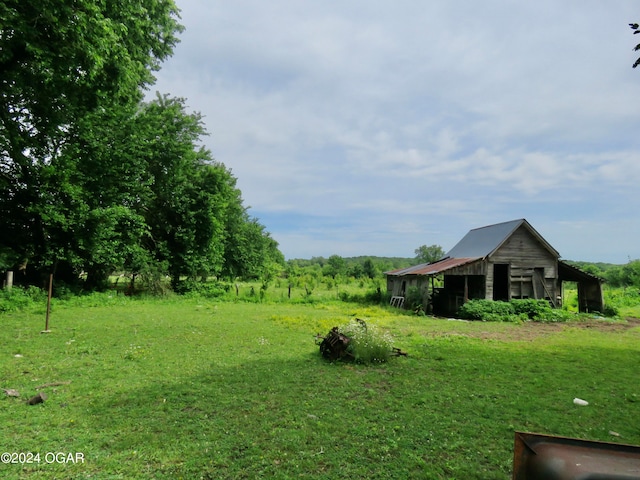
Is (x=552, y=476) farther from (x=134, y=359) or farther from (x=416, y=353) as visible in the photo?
(x=134, y=359)

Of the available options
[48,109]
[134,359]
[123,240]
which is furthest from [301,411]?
[123,240]

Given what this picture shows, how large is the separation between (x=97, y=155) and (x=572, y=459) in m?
20.3

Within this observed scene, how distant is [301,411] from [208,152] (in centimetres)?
2408

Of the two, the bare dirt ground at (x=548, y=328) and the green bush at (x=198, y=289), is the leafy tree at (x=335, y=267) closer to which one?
the green bush at (x=198, y=289)

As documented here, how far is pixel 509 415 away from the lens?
4.99 m

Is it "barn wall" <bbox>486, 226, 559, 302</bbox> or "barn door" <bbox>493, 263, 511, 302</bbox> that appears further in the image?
"barn door" <bbox>493, 263, 511, 302</bbox>

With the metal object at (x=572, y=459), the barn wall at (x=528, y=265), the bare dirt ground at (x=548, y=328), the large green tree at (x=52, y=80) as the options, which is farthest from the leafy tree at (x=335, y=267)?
the metal object at (x=572, y=459)

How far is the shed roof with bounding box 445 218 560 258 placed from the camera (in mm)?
19719

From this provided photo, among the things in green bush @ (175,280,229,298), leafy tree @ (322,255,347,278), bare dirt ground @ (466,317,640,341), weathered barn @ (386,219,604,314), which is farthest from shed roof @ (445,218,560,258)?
leafy tree @ (322,255,347,278)

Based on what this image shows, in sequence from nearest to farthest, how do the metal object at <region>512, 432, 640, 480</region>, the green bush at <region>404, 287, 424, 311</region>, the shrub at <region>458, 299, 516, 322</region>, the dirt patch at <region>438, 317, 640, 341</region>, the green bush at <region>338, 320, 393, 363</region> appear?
the metal object at <region>512, 432, 640, 480</region> → the green bush at <region>338, 320, 393, 363</region> → the dirt patch at <region>438, 317, 640, 341</region> → the shrub at <region>458, 299, 516, 322</region> → the green bush at <region>404, 287, 424, 311</region>

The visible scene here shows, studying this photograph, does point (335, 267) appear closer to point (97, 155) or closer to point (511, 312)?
point (511, 312)

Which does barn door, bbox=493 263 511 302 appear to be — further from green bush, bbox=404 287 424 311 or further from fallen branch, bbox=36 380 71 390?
fallen branch, bbox=36 380 71 390

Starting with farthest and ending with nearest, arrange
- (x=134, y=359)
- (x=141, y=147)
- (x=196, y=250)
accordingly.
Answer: (x=196, y=250)
(x=141, y=147)
(x=134, y=359)

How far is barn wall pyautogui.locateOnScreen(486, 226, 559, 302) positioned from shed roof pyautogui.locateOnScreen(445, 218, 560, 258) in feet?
0.93
